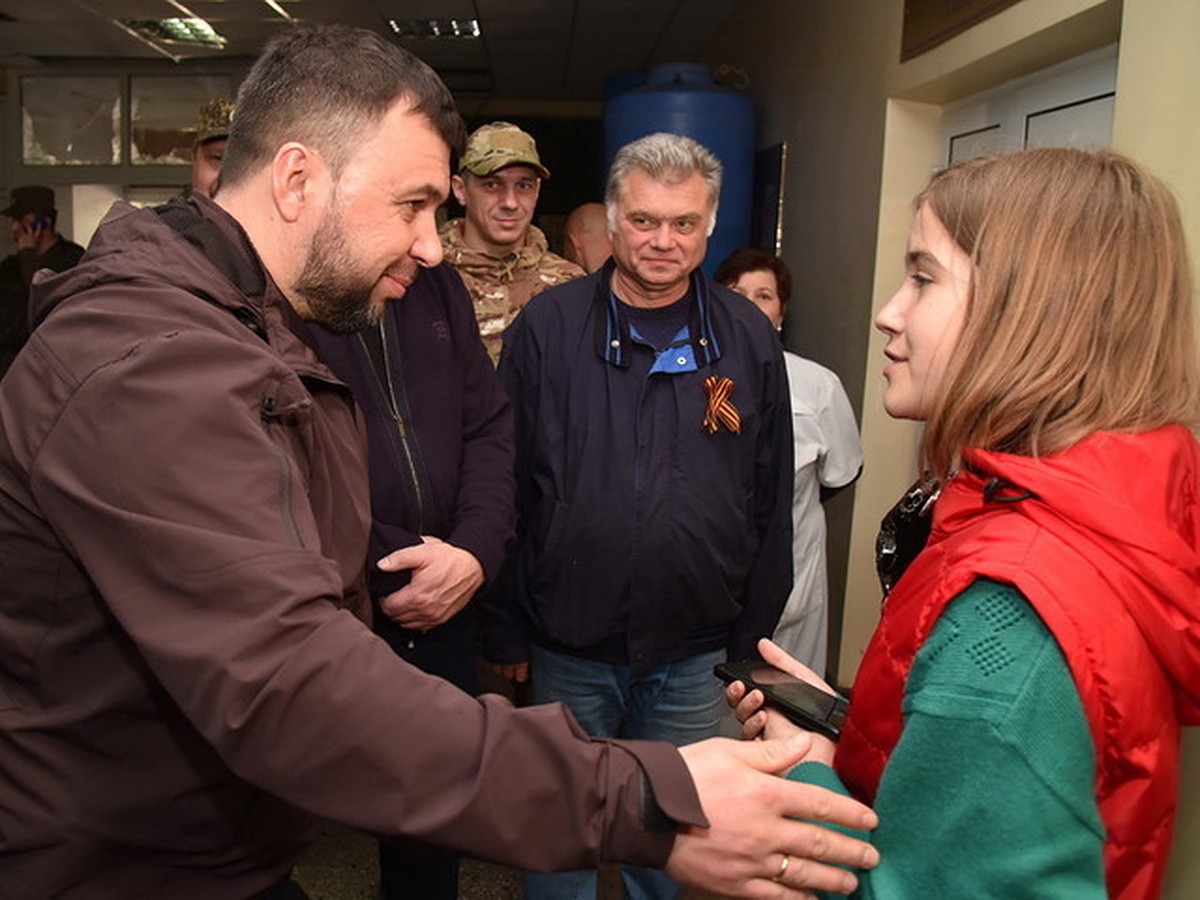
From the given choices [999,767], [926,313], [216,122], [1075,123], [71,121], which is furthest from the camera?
[71,121]

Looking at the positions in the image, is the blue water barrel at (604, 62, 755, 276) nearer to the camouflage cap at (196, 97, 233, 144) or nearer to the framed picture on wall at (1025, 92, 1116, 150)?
the framed picture on wall at (1025, 92, 1116, 150)

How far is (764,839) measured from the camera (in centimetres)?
107

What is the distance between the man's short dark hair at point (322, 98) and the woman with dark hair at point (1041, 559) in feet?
2.41

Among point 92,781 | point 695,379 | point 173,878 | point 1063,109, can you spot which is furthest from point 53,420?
point 1063,109

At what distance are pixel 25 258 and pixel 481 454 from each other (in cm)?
377

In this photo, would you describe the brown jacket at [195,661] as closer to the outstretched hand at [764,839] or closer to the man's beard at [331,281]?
the outstretched hand at [764,839]

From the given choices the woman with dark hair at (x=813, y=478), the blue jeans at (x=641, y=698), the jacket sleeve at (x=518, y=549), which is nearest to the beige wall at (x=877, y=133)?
the woman with dark hair at (x=813, y=478)

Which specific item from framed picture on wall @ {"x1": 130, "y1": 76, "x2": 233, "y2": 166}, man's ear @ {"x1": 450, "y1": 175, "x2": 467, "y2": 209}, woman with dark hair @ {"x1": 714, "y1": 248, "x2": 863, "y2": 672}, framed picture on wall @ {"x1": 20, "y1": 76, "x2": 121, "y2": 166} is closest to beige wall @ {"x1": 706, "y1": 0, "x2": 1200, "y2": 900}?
woman with dark hair @ {"x1": 714, "y1": 248, "x2": 863, "y2": 672}

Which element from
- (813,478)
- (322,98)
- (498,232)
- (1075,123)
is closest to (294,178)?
(322,98)

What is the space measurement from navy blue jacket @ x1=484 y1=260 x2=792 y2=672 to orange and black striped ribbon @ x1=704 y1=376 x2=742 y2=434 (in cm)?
2

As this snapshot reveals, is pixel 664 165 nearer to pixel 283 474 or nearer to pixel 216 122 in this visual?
pixel 216 122

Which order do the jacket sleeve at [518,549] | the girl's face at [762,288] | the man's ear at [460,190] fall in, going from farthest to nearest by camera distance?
the girl's face at [762,288], the man's ear at [460,190], the jacket sleeve at [518,549]

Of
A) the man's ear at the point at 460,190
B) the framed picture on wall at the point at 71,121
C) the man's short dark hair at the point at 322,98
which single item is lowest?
the man's short dark hair at the point at 322,98

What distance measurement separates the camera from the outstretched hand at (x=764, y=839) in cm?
105
